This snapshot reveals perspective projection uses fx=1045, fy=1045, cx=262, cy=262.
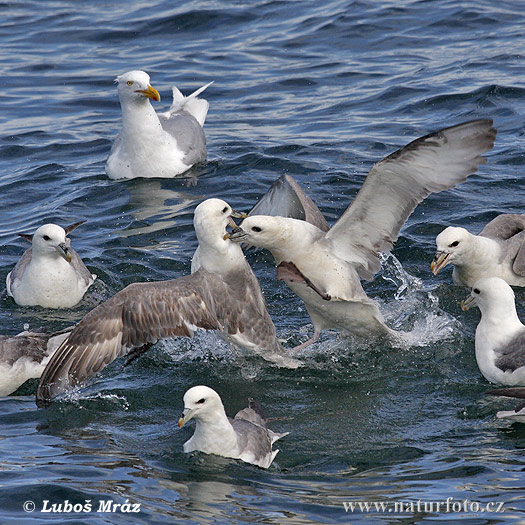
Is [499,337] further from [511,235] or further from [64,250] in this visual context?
[64,250]

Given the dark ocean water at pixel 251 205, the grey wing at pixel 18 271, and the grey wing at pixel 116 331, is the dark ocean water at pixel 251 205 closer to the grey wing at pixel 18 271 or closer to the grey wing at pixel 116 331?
the grey wing at pixel 18 271

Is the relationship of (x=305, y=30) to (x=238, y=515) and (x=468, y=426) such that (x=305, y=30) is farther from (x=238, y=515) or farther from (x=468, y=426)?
(x=238, y=515)

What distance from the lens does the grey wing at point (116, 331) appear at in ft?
23.4

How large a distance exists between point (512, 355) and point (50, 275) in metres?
4.06

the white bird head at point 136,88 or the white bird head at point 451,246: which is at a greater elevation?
the white bird head at point 136,88

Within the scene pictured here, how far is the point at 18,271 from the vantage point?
31.0ft

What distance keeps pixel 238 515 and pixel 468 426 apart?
1857mm

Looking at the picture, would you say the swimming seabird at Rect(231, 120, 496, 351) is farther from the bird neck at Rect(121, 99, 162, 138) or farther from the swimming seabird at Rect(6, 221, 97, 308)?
the bird neck at Rect(121, 99, 162, 138)

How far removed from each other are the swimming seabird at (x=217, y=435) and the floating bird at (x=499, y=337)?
6.09ft

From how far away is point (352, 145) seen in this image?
12.7 m

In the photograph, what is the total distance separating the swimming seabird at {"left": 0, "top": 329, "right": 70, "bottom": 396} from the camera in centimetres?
760

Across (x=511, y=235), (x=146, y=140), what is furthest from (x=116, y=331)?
(x=146, y=140)

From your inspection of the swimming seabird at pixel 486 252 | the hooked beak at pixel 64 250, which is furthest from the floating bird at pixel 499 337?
the hooked beak at pixel 64 250

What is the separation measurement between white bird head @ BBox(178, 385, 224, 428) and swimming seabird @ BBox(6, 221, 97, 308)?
3.21 metres
